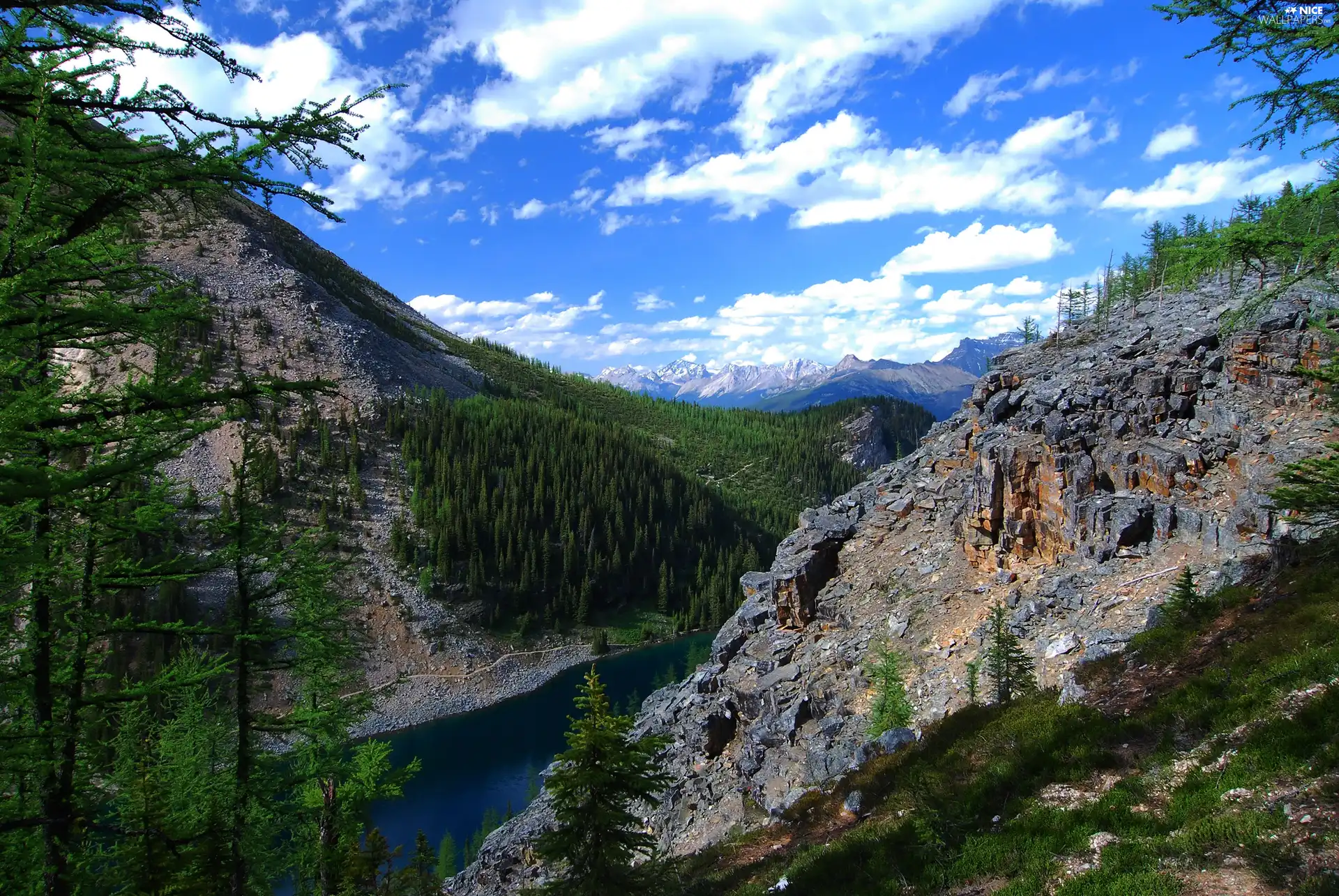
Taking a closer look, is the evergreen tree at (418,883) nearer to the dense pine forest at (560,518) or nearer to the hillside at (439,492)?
the hillside at (439,492)

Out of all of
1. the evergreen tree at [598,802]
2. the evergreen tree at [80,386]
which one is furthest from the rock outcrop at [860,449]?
the evergreen tree at [80,386]

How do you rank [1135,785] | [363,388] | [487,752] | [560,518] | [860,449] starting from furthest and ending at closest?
[860,449] < [363,388] < [560,518] < [487,752] < [1135,785]

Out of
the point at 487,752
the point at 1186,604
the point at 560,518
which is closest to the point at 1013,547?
the point at 1186,604

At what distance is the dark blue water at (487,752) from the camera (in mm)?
50062

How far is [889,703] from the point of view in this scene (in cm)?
2339

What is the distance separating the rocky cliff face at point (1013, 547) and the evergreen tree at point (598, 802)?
9.50 metres

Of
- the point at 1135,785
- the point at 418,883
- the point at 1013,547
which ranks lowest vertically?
the point at 418,883

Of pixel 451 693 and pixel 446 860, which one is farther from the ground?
pixel 451 693

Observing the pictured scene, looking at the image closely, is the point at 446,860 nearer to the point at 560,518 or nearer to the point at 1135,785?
the point at 1135,785

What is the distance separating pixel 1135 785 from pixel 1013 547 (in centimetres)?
1949

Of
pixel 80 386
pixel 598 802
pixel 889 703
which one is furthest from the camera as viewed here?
pixel 889 703

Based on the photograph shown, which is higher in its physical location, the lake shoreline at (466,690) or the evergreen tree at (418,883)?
the evergreen tree at (418,883)

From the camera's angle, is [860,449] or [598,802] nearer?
[598,802]

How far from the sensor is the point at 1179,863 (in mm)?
8750
